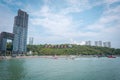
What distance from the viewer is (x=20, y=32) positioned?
461 ft

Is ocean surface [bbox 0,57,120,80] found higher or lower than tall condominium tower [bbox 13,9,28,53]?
lower

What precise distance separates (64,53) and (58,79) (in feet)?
452

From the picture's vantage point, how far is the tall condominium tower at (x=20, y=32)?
135475mm

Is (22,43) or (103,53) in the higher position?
(22,43)

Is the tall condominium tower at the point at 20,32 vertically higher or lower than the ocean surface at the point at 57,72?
higher

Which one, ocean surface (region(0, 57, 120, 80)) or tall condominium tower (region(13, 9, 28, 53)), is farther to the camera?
tall condominium tower (region(13, 9, 28, 53))

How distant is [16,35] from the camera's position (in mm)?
136875

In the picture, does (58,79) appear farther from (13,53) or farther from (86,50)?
(86,50)

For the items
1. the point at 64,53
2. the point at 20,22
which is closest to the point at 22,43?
the point at 20,22

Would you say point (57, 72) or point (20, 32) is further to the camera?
point (20, 32)

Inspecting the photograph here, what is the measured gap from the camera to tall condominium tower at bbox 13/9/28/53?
13548cm

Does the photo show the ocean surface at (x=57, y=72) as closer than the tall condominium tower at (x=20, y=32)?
Yes

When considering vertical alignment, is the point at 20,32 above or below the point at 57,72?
above

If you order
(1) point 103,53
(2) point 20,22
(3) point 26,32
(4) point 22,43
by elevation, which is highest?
(2) point 20,22
